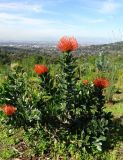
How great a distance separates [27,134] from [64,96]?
1.10 m

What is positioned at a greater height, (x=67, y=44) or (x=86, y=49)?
(x=67, y=44)

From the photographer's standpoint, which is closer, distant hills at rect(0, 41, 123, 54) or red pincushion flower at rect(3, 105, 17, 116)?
red pincushion flower at rect(3, 105, 17, 116)

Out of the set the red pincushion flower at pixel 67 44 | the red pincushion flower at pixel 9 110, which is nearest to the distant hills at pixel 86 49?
the red pincushion flower at pixel 67 44

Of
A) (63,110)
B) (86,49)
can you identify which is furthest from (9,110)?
(86,49)

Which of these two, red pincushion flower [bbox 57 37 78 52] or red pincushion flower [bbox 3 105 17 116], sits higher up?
red pincushion flower [bbox 57 37 78 52]

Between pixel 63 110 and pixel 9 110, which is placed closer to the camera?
pixel 9 110

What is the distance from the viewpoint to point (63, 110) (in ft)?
23.1

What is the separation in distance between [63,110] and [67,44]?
54.4 inches

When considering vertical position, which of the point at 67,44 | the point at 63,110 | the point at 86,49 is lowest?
the point at 86,49

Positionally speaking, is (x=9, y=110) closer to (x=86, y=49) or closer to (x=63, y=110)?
(x=63, y=110)

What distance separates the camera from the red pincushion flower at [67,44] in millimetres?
6383

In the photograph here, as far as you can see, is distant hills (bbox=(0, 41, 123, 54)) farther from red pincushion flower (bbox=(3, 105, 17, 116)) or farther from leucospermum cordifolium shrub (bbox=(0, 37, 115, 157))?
red pincushion flower (bbox=(3, 105, 17, 116))

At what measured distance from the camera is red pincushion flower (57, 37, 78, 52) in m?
6.38

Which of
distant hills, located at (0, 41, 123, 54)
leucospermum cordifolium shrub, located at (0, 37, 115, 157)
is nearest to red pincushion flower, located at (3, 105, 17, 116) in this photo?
leucospermum cordifolium shrub, located at (0, 37, 115, 157)
